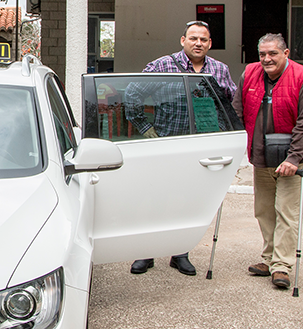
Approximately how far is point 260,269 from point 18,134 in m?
2.36

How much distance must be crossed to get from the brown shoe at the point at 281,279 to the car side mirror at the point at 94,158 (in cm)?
191

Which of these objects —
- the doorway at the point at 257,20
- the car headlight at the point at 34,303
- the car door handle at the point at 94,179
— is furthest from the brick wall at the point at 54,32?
the car headlight at the point at 34,303

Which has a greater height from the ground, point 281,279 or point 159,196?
point 159,196

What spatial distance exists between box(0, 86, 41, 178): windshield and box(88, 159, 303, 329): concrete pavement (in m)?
1.27

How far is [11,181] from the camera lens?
1970 millimetres

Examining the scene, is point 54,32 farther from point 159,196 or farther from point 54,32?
point 159,196

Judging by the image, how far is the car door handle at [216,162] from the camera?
302 centimetres

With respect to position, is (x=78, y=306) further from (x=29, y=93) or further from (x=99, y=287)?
(x=99, y=287)

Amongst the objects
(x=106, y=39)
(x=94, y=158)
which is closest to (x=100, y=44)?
(x=106, y=39)

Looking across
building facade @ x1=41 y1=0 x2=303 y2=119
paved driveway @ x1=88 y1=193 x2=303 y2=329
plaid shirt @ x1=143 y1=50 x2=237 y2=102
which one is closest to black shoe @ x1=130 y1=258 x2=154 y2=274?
paved driveway @ x1=88 y1=193 x2=303 y2=329

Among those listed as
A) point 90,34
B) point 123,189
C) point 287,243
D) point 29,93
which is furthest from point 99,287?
point 90,34

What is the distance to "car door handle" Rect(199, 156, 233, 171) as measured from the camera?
3.02 metres

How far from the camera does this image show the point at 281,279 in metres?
3.51

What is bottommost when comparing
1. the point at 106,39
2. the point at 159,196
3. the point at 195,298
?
the point at 195,298
